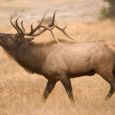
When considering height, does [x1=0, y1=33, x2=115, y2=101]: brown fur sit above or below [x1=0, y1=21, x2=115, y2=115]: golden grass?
above

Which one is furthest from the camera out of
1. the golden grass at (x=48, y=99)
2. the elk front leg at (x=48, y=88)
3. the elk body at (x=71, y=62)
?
the elk front leg at (x=48, y=88)

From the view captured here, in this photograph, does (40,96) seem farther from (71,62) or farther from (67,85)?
(71,62)

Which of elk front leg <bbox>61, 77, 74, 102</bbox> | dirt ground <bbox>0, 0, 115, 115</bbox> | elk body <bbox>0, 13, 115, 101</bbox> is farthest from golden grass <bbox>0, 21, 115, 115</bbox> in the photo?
elk body <bbox>0, 13, 115, 101</bbox>

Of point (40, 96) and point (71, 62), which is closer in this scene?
point (71, 62)

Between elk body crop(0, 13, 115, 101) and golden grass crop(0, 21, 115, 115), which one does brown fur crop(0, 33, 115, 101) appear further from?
golden grass crop(0, 21, 115, 115)

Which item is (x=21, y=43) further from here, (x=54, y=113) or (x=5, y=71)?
(x=5, y=71)

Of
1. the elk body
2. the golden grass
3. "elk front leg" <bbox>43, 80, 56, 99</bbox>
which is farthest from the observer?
"elk front leg" <bbox>43, 80, 56, 99</bbox>

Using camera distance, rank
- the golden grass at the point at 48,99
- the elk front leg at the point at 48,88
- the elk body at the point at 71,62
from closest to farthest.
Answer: the golden grass at the point at 48,99, the elk body at the point at 71,62, the elk front leg at the point at 48,88

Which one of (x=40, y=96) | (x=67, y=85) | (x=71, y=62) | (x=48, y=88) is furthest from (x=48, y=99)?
(x=71, y=62)

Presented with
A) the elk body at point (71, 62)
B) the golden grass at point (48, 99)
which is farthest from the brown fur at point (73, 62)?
the golden grass at point (48, 99)

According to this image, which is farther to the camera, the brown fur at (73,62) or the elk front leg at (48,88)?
the elk front leg at (48,88)

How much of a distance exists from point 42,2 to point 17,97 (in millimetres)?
33183

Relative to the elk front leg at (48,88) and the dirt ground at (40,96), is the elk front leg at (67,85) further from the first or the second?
the elk front leg at (48,88)

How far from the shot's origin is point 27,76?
1595 centimetres
